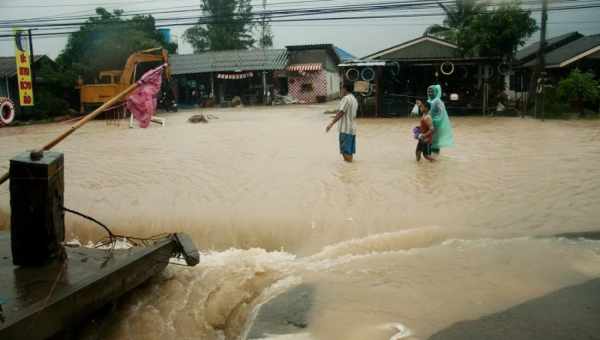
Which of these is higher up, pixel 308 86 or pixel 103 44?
pixel 103 44

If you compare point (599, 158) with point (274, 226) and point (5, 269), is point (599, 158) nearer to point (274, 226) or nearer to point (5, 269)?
point (274, 226)

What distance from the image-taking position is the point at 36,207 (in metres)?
4.27

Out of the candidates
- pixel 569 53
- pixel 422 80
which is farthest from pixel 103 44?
pixel 569 53

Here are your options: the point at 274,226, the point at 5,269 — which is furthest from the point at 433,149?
the point at 5,269

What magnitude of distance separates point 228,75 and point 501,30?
1941 cm

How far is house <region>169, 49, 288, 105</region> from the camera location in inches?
1463

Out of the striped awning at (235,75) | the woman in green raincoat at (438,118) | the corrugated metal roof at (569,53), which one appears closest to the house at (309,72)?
the striped awning at (235,75)

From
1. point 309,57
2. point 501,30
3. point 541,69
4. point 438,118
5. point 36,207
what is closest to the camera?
point 36,207

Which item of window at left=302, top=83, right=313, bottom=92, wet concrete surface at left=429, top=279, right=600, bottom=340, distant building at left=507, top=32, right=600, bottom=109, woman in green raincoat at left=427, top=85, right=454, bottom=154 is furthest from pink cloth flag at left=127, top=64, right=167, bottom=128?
window at left=302, top=83, right=313, bottom=92

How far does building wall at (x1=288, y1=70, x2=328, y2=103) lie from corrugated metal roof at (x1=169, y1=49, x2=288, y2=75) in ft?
5.30

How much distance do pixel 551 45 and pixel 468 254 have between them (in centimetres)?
2937

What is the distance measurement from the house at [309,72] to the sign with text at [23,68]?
1806 centimetres

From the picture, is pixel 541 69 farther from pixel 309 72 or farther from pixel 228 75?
pixel 228 75

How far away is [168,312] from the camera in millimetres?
4949
